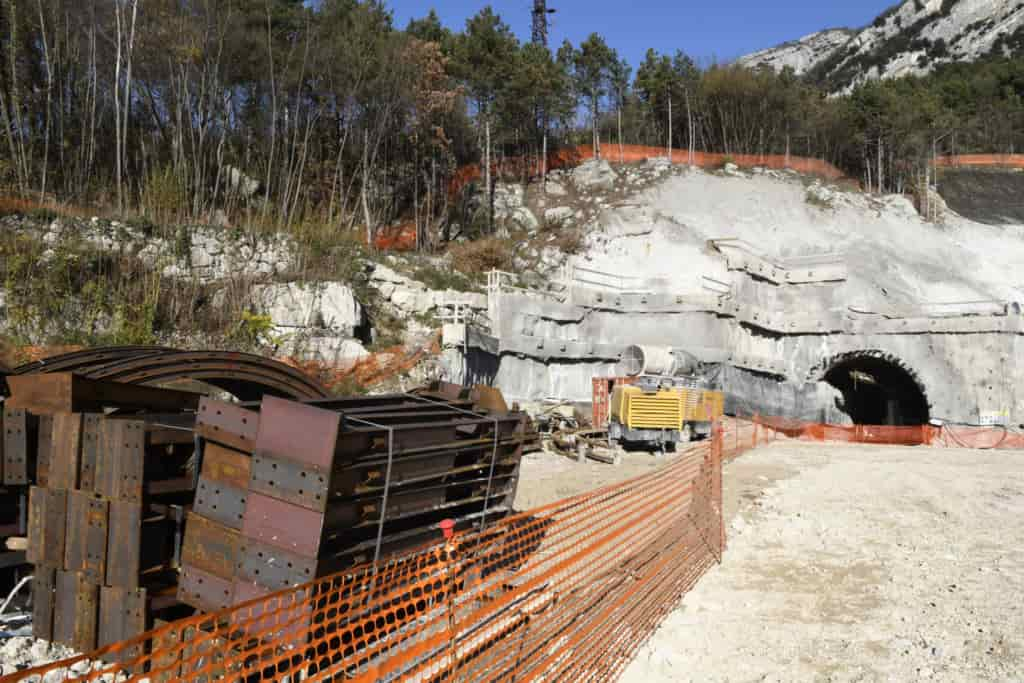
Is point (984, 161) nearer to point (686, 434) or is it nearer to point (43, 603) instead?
point (686, 434)

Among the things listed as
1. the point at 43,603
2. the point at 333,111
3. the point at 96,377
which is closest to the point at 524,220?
the point at 333,111

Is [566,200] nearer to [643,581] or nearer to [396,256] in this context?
[396,256]

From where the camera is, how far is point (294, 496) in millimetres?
5242

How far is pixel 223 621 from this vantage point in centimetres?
535

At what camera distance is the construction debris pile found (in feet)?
17.3

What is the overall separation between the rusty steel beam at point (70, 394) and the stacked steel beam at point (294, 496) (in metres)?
1.28

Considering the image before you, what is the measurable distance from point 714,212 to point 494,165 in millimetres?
13353

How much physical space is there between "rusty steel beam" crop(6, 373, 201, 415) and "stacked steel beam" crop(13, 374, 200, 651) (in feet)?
0.04

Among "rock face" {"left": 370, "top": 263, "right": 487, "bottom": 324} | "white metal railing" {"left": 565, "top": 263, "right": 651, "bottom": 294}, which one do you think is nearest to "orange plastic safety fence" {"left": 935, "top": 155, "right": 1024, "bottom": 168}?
"white metal railing" {"left": 565, "top": 263, "right": 651, "bottom": 294}

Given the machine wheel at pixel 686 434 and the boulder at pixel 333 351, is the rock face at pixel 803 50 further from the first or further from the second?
the boulder at pixel 333 351

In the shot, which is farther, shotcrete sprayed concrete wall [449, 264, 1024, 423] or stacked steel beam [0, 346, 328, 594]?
shotcrete sprayed concrete wall [449, 264, 1024, 423]

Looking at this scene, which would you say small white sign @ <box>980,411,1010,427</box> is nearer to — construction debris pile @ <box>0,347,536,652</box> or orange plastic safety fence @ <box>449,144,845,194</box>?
orange plastic safety fence @ <box>449,144,845,194</box>

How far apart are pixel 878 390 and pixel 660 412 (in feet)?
76.2

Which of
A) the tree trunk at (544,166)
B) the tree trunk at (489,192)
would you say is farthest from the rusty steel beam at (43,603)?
the tree trunk at (544,166)
